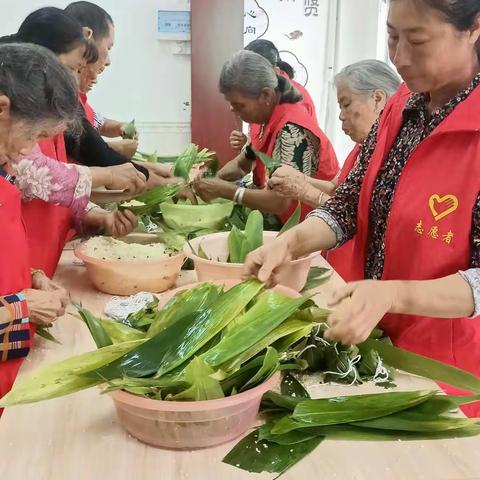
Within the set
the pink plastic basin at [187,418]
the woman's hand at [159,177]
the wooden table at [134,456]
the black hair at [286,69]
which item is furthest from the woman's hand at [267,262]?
the black hair at [286,69]

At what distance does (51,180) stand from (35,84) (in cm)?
47

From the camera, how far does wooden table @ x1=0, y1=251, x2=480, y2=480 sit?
1045mm

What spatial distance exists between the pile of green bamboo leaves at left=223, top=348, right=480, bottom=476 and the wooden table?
0.02 m

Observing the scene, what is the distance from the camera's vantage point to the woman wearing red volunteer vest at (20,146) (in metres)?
1.42

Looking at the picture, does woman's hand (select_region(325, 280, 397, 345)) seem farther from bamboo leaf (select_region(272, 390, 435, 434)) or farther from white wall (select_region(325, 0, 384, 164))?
white wall (select_region(325, 0, 384, 164))

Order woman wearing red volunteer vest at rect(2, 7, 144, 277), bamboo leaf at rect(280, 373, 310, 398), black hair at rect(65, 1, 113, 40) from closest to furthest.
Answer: bamboo leaf at rect(280, 373, 310, 398) → woman wearing red volunteer vest at rect(2, 7, 144, 277) → black hair at rect(65, 1, 113, 40)

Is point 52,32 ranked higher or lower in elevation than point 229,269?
higher

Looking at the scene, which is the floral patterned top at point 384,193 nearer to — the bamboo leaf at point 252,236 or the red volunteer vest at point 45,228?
the bamboo leaf at point 252,236

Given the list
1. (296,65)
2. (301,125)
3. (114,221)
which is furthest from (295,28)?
(114,221)

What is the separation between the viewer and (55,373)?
3.65 feet

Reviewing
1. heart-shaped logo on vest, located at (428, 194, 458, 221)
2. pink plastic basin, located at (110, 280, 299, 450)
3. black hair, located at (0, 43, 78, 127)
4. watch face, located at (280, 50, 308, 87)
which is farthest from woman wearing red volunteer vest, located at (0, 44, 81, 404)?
watch face, located at (280, 50, 308, 87)

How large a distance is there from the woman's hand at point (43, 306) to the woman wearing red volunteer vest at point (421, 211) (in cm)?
50

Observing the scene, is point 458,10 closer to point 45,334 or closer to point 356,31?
point 45,334

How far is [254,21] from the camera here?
5.21 m
